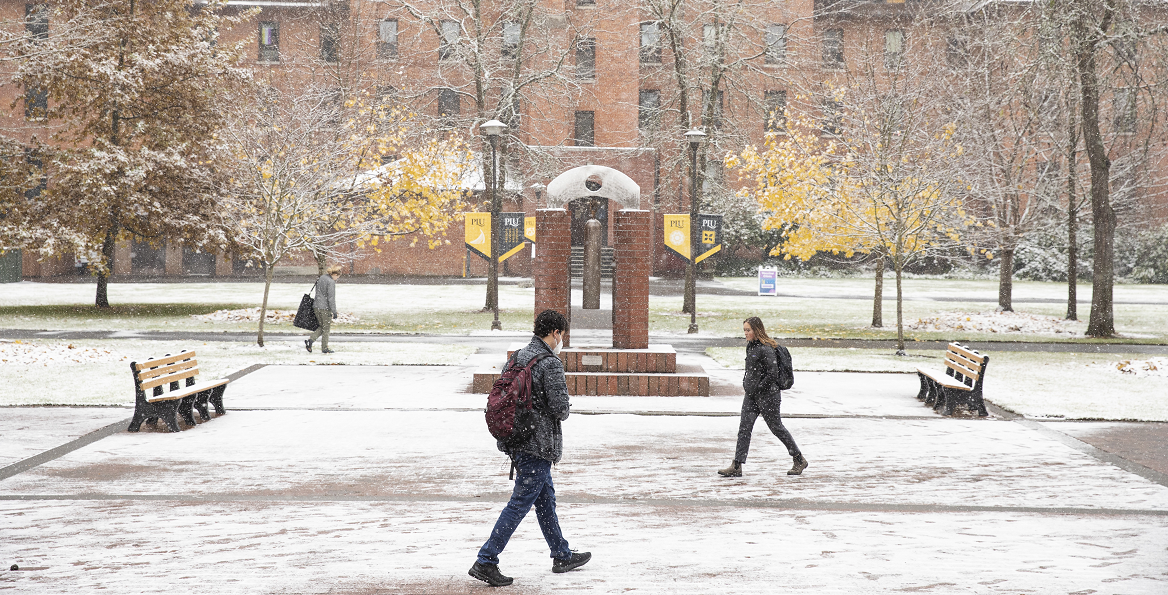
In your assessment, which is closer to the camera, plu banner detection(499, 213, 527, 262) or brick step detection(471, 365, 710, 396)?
brick step detection(471, 365, 710, 396)

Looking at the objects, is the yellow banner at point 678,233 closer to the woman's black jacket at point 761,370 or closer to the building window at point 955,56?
the building window at point 955,56

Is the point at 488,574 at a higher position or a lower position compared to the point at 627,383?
lower

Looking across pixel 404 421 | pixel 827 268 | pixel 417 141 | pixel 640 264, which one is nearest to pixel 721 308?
pixel 417 141

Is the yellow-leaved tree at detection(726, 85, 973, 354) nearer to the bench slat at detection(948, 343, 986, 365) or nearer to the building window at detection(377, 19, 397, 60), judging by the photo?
the bench slat at detection(948, 343, 986, 365)

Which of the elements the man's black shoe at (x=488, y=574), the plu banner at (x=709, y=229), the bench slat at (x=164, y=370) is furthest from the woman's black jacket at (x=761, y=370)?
the plu banner at (x=709, y=229)

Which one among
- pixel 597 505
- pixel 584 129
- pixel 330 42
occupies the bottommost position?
pixel 597 505

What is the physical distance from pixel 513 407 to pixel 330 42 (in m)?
45.4

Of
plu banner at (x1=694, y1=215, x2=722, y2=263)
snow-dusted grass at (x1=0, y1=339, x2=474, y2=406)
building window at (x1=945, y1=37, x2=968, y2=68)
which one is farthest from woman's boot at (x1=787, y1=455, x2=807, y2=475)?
building window at (x1=945, y1=37, x2=968, y2=68)

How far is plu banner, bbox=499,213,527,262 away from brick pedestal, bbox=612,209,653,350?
13.4 meters

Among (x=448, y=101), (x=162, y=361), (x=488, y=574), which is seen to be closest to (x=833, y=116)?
(x=162, y=361)

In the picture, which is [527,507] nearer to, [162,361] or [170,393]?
[170,393]

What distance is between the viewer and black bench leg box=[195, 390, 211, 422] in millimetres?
11072

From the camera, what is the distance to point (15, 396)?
495 inches

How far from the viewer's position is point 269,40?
48781 mm
